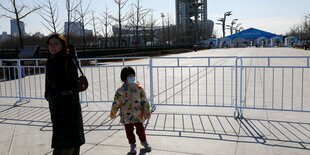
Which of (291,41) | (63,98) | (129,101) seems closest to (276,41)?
(291,41)

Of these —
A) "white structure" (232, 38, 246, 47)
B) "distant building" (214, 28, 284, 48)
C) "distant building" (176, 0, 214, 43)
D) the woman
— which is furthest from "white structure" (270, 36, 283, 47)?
the woman

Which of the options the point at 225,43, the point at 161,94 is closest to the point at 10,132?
the point at 161,94

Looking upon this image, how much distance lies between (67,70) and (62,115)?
454mm

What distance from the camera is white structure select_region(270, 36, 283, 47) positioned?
69.1 metres

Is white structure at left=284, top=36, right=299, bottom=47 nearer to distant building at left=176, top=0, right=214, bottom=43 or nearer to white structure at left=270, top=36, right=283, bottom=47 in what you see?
white structure at left=270, top=36, right=283, bottom=47

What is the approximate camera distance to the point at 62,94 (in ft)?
8.63

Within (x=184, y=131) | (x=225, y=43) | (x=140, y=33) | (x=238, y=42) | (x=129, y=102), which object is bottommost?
(x=184, y=131)

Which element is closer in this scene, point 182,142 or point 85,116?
point 182,142

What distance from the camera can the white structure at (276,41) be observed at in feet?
227

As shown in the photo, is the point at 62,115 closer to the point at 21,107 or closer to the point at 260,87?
the point at 21,107

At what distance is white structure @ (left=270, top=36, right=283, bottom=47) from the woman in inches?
2916

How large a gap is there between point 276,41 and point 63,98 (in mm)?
78052

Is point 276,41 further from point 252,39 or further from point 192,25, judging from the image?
point 192,25

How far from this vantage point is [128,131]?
378 centimetres
